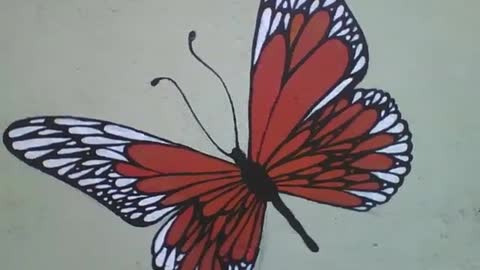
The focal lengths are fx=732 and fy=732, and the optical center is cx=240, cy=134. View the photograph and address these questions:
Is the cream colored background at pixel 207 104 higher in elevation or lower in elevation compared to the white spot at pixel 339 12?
lower

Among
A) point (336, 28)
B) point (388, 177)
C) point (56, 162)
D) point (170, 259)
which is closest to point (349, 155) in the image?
point (388, 177)

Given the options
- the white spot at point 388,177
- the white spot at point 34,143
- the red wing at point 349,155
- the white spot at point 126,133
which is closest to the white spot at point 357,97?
the red wing at point 349,155

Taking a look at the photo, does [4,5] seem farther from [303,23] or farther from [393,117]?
[393,117]

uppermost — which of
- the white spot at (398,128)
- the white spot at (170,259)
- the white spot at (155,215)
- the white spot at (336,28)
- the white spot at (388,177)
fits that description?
the white spot at (336,28)

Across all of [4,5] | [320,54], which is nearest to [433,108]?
[320,54]

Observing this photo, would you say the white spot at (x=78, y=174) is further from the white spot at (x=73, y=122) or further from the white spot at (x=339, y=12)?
the white spot at (x=339, y=12)

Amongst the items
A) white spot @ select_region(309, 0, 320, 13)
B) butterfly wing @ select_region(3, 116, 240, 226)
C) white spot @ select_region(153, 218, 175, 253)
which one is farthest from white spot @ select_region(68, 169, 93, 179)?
white spot @ select_region(309, 0, 320, 13)

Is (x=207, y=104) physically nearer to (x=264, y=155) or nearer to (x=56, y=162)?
(x=264, y=155)
